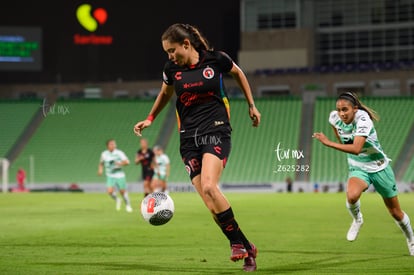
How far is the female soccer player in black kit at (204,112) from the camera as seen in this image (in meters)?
9.37

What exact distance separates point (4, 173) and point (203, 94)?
37.9 m

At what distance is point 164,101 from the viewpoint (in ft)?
33.5

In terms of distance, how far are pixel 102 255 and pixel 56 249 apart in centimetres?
137

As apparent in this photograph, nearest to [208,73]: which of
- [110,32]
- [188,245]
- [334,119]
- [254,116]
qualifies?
[254,116]

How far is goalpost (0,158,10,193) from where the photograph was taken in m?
44.0

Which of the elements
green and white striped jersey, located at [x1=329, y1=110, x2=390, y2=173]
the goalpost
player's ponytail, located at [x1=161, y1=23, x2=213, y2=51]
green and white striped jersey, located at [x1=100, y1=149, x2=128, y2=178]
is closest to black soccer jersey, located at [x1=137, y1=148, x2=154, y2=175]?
green and white striped jersey, located at [x1=100, y1=149, x2=128, y2=178]

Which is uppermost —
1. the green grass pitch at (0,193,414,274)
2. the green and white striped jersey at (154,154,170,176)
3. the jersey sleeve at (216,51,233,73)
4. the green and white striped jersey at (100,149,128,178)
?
the jersey sleeve at (216,51,233,73)

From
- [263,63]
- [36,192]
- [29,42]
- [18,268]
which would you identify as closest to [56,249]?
[18,268]

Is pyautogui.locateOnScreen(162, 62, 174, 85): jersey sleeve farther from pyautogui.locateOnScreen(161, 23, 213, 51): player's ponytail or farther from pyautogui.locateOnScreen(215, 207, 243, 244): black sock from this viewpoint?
pyautogui.locateOnScreen(215, 207, 243, 244): black sock

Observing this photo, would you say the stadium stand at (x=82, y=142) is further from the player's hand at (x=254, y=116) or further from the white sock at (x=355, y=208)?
the player's hand at (x=254, y=116)

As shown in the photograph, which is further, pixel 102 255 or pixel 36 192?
pixel 36 192

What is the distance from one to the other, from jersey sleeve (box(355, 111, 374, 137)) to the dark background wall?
142 feet

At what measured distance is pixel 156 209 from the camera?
10.1m

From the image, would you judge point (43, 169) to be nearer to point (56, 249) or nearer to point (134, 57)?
point (134, 57)
